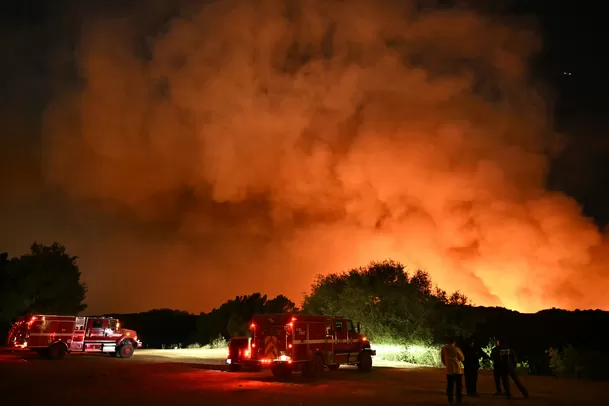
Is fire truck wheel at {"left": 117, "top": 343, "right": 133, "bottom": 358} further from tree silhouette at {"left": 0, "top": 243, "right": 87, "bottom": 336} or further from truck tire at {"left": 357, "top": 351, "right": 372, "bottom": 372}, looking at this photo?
tree silhouette at {"left": 0, "top": 243, "right": 87, "bottom": 336}

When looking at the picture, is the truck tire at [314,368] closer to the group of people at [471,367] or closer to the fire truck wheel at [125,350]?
the group of people at [471,367]

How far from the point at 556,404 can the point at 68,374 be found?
18.2m

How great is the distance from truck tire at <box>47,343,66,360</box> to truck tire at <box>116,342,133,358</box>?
10.6ft

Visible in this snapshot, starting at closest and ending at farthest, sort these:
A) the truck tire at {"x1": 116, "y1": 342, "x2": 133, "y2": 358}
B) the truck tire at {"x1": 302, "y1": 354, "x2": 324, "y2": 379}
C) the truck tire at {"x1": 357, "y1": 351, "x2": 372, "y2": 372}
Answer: the truck tire at {"x1": 302, "y1": 354, "x2": 324, "y2": 379}, the truck tire at {"x1": 357, "y1": 351, "x2": 372, "y2": 372}, the truck tire at {"x1": 116, "y1": 342, "x2": 133, "y2": 358}

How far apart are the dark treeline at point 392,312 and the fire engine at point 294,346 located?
7.51 meters

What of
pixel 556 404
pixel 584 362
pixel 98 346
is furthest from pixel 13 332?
pixel 584 362

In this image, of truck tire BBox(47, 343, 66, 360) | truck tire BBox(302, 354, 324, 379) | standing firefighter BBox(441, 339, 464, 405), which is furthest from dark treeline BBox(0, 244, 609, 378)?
truck tire BBox(47, 343, 66, 360)

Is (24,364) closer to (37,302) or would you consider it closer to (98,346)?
(98,346)

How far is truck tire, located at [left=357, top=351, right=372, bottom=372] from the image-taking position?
79.3 feet

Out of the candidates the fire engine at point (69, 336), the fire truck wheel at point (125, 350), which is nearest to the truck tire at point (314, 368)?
the fire truck wheel at point (125, 350)

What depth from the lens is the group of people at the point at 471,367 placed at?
46.1ft

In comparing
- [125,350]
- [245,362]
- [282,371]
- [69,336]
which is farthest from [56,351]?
[282,371]

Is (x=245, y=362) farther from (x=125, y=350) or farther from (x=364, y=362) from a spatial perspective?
(x=125, y=350)

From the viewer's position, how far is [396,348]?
3341 cm
